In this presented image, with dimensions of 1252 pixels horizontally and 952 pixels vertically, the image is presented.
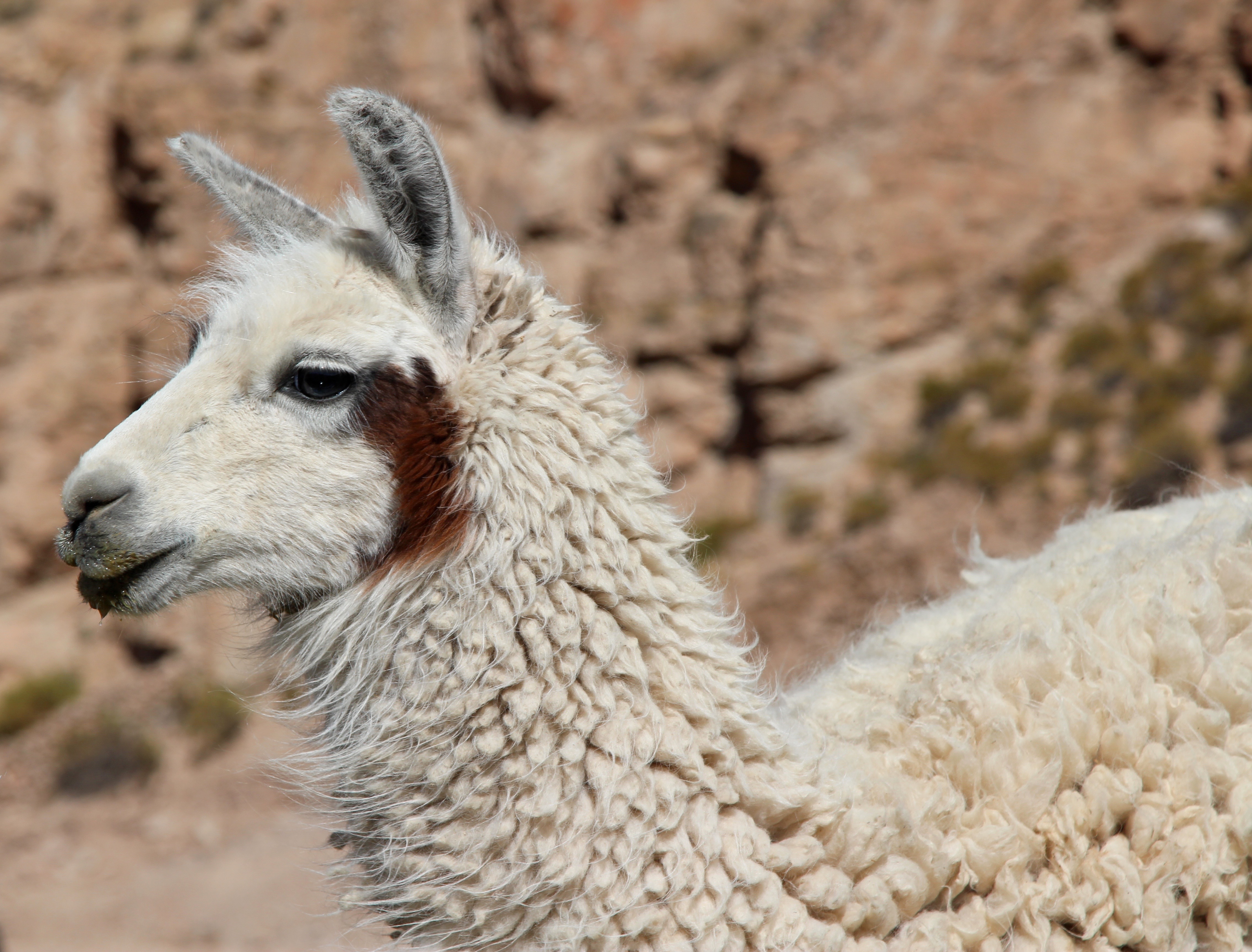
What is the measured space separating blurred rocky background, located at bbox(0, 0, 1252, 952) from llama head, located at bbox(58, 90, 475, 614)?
501 cm

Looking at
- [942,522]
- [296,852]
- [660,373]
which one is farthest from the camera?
[660,373]

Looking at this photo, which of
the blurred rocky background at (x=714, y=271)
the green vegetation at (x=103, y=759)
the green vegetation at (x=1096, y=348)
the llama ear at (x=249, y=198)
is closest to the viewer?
the llama ear at (x=249, y=198)

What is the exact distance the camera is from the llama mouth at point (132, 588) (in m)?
1.69

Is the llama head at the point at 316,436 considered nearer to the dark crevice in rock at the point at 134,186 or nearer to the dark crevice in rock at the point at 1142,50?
the dark crevice in rock at the point at 1142,50

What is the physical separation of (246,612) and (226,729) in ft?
22.3

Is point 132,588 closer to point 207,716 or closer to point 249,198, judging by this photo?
point 249,198

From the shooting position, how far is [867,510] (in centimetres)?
785

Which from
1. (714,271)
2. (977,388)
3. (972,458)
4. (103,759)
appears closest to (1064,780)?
(972,458)

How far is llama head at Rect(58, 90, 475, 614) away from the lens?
1632mm

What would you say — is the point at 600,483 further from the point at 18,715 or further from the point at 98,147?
A: the point at 98,147

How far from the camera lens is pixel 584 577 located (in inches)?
62.3

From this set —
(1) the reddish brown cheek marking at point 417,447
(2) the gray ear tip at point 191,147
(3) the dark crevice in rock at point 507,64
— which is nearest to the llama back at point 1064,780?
(1) the reddish brown cheek marking at point 417,447

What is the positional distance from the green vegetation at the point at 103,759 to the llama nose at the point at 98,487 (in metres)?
7.09

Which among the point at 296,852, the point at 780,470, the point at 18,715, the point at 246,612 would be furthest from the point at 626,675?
the point at 18,715
